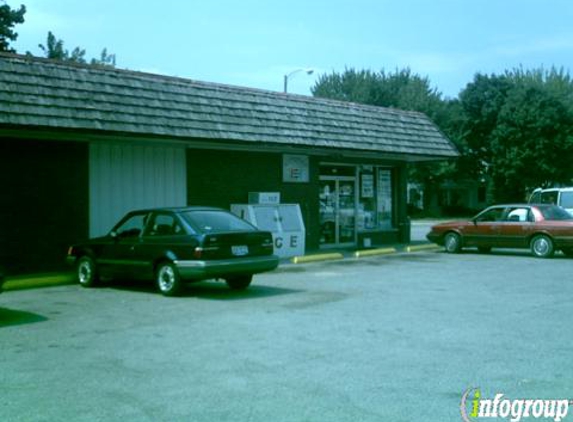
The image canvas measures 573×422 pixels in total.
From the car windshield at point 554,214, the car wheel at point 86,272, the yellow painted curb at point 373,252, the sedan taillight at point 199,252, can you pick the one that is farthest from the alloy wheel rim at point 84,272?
the car windshield at point 554,214

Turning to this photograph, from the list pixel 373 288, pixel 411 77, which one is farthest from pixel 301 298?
pixel 411 77

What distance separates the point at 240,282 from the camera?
12719 mm

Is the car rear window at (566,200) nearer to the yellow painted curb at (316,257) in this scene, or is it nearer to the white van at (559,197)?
the white van at (559,197)

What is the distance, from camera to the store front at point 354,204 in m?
21.5

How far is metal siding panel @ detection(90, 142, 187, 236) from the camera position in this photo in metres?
15.6

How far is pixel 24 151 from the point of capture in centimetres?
1445

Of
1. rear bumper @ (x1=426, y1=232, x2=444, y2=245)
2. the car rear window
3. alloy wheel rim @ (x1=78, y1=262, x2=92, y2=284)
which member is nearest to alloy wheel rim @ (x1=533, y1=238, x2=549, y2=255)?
rear bumper @ (x1=426, y1=232, x2=444, y2=245)

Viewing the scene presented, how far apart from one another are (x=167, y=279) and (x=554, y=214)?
1162 cm

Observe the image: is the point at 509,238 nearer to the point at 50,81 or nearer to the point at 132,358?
the point at 50,81

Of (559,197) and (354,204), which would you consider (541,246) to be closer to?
(559,197)

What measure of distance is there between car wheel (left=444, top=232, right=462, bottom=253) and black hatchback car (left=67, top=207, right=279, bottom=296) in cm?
959

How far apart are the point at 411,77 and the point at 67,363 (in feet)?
204

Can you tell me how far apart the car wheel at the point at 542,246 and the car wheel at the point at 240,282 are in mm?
9287

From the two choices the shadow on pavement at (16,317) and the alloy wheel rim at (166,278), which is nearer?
the shadow on pavement at (16,317)
